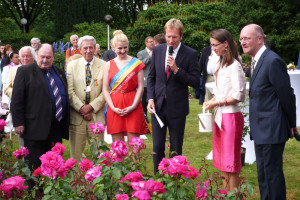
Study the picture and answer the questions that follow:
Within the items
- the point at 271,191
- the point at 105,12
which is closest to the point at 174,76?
the point at 271,191

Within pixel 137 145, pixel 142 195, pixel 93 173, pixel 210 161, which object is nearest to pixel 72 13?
pixel 210 161

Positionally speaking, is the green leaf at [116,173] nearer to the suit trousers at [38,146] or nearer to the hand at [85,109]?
the suit trousers at [38,146]

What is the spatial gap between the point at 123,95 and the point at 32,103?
1.16m

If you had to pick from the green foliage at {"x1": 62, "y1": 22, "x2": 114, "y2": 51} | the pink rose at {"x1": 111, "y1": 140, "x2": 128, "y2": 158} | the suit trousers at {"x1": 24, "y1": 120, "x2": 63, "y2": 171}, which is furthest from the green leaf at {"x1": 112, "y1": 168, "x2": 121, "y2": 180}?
the green foliage at {"x1": 62, "y1": 22, "x2": 114, "y2": 51}

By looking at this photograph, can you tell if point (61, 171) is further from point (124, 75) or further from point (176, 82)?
point (124, 75)

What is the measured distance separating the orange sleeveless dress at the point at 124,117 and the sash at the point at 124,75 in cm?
4

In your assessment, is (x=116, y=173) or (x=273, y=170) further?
(x=273, y=170)

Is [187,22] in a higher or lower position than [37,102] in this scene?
higher

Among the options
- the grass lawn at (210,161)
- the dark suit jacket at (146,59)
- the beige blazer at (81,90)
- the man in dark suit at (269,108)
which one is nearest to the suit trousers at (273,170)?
the man in dark suit at (269,108)

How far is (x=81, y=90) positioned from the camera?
19.0 feet

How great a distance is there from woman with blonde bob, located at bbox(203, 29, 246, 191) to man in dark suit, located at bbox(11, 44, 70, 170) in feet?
5.74

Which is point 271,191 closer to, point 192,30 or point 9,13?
point 192,30

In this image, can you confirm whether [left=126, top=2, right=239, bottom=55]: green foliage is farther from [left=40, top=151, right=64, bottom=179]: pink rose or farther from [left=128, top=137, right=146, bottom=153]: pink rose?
[left=40, top=151, right=64, bottom=179]: pink rose

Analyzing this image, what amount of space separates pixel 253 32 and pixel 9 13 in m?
42.5
